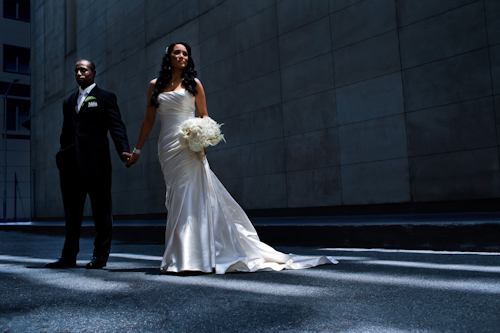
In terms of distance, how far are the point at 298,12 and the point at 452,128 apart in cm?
512

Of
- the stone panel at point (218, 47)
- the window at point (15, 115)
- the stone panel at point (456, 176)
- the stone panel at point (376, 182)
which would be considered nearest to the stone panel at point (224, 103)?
the stone panel at point (218, 47)

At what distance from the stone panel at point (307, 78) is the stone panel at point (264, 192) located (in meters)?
2.19

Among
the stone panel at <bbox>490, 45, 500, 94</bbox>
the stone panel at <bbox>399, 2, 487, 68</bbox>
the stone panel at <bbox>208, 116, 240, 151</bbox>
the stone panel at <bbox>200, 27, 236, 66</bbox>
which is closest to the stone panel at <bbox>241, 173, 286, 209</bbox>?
the stone panel at <bbox>208, 116, 240, 151</bbox>

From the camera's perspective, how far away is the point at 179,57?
453 centimetres

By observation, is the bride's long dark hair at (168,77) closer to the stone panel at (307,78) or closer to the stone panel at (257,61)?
the stone panel at (307,78)

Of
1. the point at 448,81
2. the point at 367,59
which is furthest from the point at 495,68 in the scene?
the point at 367,59

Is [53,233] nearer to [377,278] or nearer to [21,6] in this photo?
[377,278]

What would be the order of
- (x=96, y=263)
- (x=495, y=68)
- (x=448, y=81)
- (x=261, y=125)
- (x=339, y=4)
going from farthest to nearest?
(x=261, y=125), (x=339, y=4), (x=448, y=81), (x=495, y=68), (x=96, y=263)

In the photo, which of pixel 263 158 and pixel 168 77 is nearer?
pixel 168 77

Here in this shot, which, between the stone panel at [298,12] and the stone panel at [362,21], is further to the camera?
the stone panel at [298,12]

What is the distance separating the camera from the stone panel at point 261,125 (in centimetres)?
1241

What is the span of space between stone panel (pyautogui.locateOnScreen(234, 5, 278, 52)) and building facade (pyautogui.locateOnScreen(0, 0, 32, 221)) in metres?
27.9

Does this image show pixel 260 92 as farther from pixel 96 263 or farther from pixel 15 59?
pixel 15 59

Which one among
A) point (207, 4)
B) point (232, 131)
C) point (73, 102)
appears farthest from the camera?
point (207, 4)
